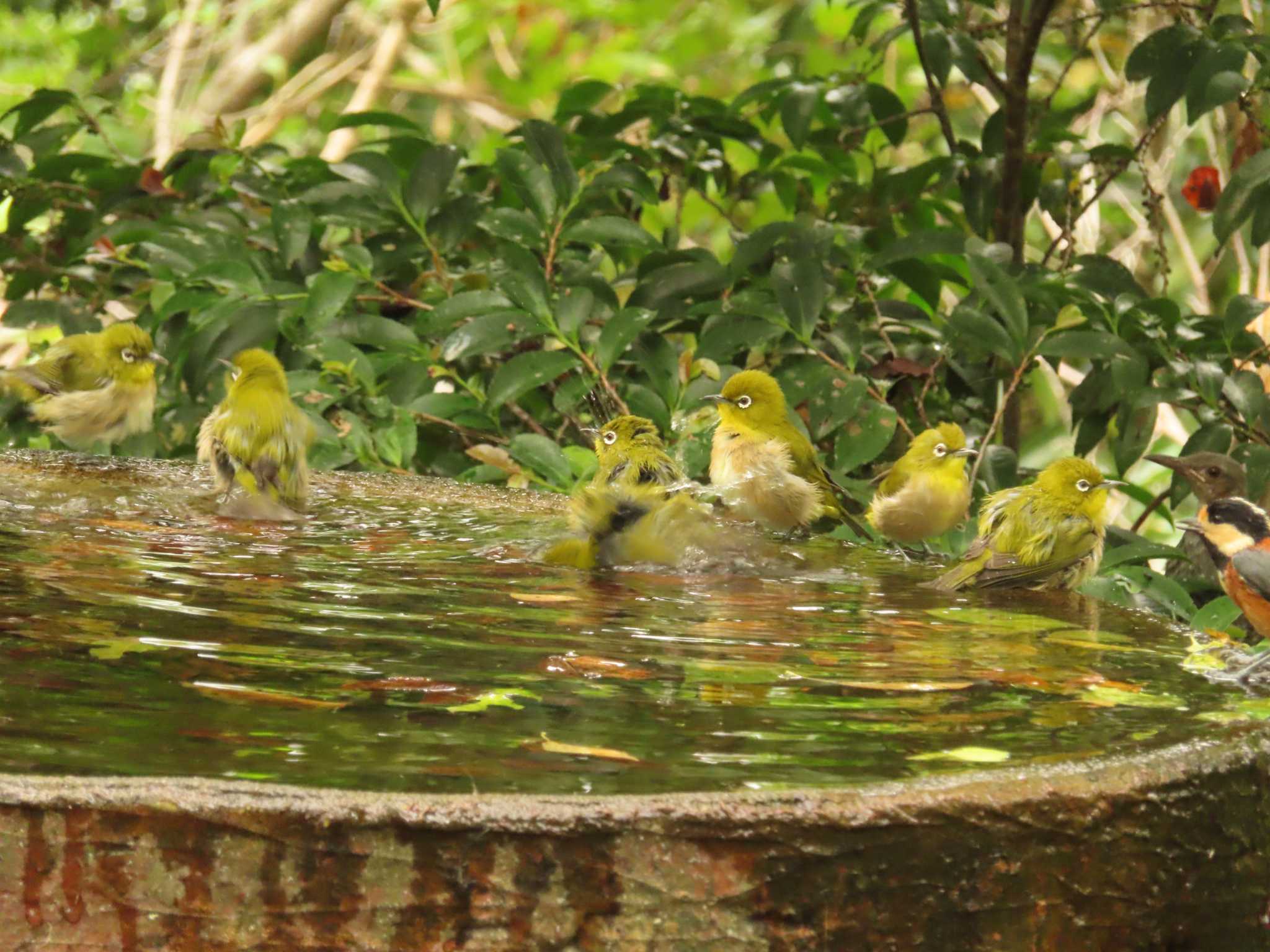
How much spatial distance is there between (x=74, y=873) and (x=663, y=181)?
561cm

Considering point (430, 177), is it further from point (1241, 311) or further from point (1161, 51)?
point (1241, 311)

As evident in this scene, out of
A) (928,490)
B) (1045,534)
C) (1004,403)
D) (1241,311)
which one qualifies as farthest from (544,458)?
(1241,311)

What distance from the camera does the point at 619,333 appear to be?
18.2 feet

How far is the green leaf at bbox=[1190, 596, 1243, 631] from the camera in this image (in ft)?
14.1

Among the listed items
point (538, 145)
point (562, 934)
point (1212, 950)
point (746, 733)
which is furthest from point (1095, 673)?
point (538, 145)

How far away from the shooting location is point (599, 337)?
569cm

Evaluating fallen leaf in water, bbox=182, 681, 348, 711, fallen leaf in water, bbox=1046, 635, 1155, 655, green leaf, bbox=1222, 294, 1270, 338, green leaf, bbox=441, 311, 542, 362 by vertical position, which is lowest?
fallen leaf in water, bbox=182, 681, 348, 711

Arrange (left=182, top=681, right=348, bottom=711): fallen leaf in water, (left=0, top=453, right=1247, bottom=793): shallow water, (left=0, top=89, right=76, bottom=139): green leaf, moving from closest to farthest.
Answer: (left=0, top=453, right=1247, bottom=793): shallow water
(left=182, top=681, right=348, bottom=711): fallen leaf in water
(left=0, top=89, right=76, bottom=139): green leaf

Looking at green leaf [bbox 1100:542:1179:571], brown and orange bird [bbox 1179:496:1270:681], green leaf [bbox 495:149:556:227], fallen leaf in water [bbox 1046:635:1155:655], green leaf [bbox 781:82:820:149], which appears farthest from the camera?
green leaf [bbox 781:82:820:149]

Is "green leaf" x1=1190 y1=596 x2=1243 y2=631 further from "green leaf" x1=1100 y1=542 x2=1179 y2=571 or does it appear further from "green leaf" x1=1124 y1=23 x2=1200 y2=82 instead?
"green leaf" x1=1124 y1=23 x2=1200 y2=82

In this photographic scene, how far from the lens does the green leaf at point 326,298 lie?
5730 mm

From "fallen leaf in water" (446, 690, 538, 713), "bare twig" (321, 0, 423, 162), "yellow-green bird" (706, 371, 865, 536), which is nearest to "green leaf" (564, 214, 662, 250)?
"yellow-green bird" (706, 371, 865, 536)

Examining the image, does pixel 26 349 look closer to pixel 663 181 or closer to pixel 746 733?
pixel 663 181

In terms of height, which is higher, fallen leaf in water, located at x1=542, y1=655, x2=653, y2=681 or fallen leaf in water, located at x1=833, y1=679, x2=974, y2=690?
fallen leaf in water, located at x1=833, y1=679, x2=974, y2=690
